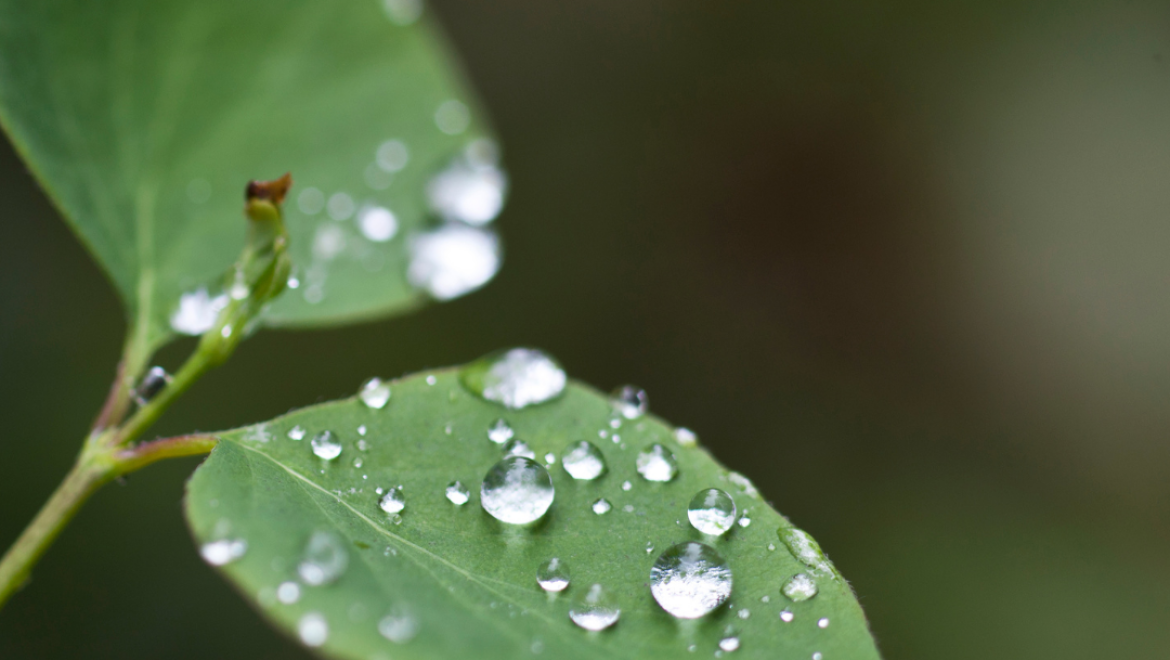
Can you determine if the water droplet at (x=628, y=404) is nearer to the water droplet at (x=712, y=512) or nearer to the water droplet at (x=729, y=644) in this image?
the water droplet at (x=712, y=512)

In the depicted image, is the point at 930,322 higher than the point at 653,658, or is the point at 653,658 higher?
the point at 653,658

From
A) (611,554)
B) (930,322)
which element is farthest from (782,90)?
(611,554)

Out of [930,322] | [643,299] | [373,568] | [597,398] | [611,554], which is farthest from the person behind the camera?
[930,322]

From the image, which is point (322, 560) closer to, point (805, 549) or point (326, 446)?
point (326, 446)

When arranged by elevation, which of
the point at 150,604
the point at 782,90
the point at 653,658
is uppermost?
the point at 653,658

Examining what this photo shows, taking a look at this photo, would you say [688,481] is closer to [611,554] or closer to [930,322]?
[611,554]

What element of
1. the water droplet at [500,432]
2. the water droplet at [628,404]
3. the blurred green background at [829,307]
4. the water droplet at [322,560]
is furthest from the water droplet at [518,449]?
the blurred green background at [829,307]

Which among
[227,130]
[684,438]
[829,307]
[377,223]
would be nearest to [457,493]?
[684,438]
